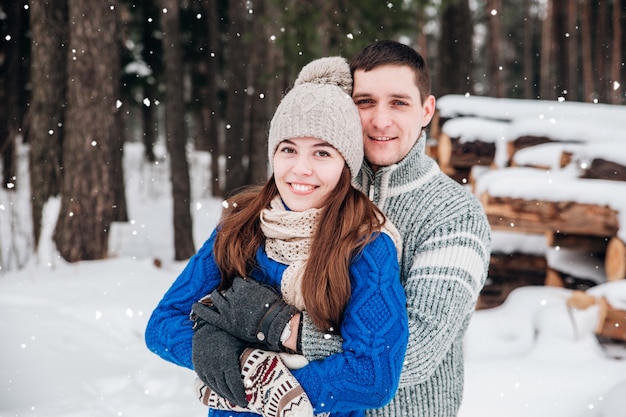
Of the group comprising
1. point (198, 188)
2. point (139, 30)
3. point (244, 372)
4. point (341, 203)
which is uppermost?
point (139, 30)

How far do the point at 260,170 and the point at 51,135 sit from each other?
15.4 ft

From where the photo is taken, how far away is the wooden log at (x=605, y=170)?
4.52 meters

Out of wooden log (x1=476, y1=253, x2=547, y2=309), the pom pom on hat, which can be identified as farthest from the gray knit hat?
wooden log (x1=476, y1=253, x2=547, y2=309)

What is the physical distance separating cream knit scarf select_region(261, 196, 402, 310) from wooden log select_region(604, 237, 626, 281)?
3.26 metres

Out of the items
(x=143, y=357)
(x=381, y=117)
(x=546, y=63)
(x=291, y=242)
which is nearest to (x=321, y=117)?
(x=381, y=117)

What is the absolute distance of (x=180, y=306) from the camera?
1.88 m

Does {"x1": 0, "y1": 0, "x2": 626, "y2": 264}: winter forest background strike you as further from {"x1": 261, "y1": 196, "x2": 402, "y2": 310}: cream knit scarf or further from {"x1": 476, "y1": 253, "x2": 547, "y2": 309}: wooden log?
{"x1": 261, "y1": 196, "x2": 402, "y2": 310}: cream knit scarf

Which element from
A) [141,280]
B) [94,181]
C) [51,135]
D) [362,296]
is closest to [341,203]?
[362,296]

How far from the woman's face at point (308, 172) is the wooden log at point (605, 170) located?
3.61 metres

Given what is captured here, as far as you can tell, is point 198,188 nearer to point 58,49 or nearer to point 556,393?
point 58,49

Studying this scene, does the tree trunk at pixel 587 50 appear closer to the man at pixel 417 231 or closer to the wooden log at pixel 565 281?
the wooden log at pixel 565 281

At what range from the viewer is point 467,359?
13.3 ft

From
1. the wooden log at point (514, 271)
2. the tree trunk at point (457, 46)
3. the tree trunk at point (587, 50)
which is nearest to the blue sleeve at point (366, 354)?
the wooden log at point (514, 271)

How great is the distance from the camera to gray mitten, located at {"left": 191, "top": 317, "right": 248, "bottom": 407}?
1586 millimetres
